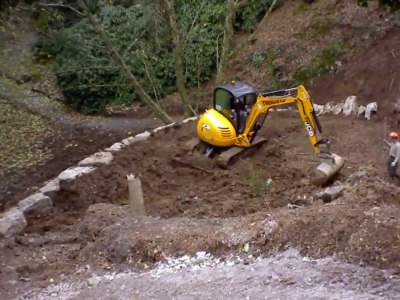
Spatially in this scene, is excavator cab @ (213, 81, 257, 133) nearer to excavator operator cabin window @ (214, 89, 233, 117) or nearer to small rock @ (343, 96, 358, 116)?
excavator operator cabin window @ (214, 89, 233, 117)

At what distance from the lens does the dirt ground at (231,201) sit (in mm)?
5641

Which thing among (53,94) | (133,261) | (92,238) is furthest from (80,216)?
(53,94)

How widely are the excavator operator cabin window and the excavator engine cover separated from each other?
89 millimetres

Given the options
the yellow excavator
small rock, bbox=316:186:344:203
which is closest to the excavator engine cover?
the yellow excavator

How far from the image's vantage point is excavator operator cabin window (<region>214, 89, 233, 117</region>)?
9.81m

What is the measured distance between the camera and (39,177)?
11.4m

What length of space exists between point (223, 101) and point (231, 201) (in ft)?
8.51

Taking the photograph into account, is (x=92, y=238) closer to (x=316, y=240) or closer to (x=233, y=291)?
(x=233, y=291)

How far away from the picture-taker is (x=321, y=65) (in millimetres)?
14281

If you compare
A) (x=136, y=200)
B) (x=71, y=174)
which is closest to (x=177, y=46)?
(x=71, y=174)

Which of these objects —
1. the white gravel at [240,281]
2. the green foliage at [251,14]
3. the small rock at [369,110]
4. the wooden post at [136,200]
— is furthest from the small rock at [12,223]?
the green foliage at [251,14]

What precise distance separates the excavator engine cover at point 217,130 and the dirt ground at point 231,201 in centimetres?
41

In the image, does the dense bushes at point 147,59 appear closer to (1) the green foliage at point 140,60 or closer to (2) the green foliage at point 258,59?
(1) the green foliage at point 140,60

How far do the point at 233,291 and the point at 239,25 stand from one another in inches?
528
